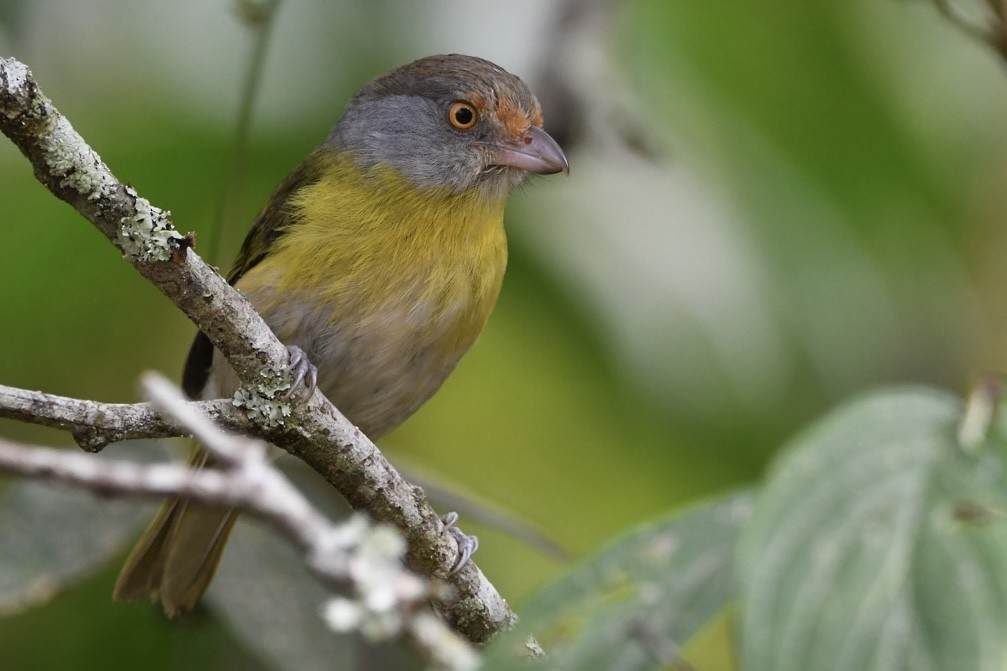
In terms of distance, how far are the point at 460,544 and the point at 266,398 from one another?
2.99 ft

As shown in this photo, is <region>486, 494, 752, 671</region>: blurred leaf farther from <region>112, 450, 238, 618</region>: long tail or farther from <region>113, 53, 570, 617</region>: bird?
<region>112, 450, 238, 618</region>: long tail

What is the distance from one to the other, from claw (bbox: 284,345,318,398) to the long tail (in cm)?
92

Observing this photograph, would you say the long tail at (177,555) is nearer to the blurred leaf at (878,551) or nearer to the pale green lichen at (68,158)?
the pale green lichen at (68,158)

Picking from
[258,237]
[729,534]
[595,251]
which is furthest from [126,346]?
[729,534]

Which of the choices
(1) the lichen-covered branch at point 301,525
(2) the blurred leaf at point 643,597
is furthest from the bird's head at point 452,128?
(1) the lichen-covered branch at point 301,525

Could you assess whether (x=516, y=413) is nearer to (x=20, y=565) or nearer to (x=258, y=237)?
(x=258, y=237)

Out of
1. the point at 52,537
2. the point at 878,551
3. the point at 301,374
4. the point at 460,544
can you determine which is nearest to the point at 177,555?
the point at 52,537

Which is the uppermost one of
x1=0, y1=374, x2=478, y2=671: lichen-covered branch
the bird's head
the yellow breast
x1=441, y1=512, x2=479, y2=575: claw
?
x1=0, y1=374, x2=478, y2=671: lichen-covered branch

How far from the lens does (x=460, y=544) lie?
323 cm

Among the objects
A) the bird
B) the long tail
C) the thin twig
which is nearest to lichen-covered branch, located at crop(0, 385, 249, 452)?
the bird

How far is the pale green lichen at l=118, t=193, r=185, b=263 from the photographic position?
87.4 inches

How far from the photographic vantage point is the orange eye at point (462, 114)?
13.3 feet

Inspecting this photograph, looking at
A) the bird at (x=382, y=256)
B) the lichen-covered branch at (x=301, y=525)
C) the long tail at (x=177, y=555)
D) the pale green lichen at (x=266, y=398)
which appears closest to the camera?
the lichen-covered branch at (x=301, y=525)

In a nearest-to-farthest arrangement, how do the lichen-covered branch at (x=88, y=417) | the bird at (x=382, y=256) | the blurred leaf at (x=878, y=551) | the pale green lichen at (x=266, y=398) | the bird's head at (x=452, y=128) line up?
the blurred leaf at (x=878, y=551) → the lichen-covered branch at (x=88, y=417) → the pale green lichen at (x=266, y=398) → the bird at (x=382, y=256) → the bird's head at (x=452, y=128)
